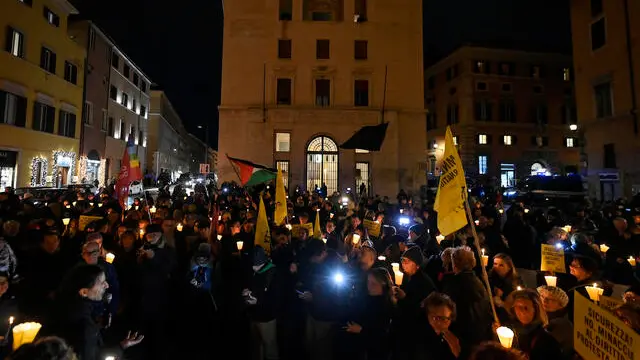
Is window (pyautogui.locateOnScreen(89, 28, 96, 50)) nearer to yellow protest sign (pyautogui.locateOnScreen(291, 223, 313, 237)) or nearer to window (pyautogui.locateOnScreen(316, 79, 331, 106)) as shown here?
window (pyautogui.locateOnScreen(316, 79, 331, 106))

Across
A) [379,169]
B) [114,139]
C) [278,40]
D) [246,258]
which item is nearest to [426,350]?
[246,258]

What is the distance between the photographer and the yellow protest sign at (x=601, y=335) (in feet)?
8.02

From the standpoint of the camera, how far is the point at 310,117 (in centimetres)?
2775

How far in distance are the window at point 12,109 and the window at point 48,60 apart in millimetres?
3470

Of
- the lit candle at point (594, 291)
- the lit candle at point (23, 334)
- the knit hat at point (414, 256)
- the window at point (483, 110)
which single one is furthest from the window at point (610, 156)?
the lit candle at point (23, 334)

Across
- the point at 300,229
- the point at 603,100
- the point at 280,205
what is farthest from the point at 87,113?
the point at 603,100

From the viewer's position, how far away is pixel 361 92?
28750mm

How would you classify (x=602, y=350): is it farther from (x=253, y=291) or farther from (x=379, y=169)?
(x=379, y=169)

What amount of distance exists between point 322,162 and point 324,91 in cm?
543

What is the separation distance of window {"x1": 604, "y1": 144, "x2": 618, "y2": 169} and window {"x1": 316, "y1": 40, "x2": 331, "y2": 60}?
20.2 m

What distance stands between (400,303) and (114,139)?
1556 inches

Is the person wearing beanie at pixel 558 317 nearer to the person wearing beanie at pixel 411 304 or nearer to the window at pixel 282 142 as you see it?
the person wearing beanie at pixel 411 304

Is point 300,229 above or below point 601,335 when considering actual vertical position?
above

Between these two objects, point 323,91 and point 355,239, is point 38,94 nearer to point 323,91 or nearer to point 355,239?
point 323,91
